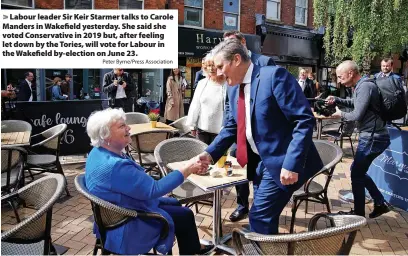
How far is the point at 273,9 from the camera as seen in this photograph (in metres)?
15.9

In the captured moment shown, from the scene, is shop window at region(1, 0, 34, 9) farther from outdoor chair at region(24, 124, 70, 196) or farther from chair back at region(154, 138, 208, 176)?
chair back at region(154, 138, 208, 176)

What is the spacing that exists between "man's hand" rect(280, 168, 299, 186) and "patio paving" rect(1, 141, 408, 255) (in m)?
1.55

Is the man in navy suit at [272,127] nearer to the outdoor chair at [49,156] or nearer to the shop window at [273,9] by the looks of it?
the outdoor chair at [49,156]

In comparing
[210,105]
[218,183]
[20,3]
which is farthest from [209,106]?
[20,3]

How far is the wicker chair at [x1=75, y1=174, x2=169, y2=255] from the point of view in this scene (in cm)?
232

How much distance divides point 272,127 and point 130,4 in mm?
11328

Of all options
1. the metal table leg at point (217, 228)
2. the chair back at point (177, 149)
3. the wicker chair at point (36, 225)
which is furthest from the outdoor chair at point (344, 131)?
the wicker chair at point (36, 225)

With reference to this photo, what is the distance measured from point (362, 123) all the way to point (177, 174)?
8.04ft

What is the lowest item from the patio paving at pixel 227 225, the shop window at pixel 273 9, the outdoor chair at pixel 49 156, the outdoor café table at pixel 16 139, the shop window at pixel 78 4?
the patio paving at pixel 227 225

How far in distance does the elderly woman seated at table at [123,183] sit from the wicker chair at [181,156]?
2.54 feet

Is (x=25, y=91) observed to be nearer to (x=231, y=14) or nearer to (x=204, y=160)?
(x=204, y=160)

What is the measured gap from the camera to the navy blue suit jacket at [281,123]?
7.57 ft

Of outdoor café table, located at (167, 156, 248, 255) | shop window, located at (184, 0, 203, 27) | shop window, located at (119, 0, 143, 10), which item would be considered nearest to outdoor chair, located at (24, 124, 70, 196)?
outdoor café table, located at (167, 156, 248, 255)

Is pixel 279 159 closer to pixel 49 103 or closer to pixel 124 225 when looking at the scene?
pixel 124 225
